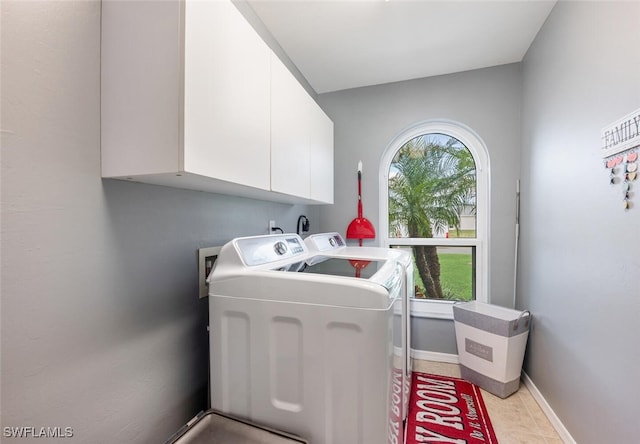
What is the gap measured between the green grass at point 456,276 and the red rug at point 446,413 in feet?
2.34

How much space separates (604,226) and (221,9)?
1.82 m

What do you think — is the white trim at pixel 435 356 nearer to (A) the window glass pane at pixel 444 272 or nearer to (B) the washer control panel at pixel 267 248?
(A) the window glass pane at pixel 444 272

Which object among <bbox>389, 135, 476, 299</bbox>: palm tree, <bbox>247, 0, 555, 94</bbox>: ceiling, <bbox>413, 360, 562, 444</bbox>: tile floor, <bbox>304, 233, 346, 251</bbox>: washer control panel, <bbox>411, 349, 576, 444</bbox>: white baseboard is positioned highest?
<bbox>247, 0, 555, 94</bbox>: ceiling

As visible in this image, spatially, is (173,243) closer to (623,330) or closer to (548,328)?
(623,330)

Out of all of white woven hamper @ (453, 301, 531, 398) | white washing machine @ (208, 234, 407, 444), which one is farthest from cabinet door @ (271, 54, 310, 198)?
white woven hamper @ (453, 301, 531, 398)

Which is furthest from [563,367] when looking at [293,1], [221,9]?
[293,1]

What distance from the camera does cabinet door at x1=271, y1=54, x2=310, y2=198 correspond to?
4.50ft

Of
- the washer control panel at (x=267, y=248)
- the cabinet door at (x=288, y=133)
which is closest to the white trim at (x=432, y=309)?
the washer control panel at (x=267, y=248)

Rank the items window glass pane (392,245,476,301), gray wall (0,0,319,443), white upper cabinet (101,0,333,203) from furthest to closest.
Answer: window glass pane (392,245,476,301) < white upper cabinet (101,0,333,203) < gray wall (0,0,319,443)

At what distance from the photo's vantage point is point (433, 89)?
2.52 metres

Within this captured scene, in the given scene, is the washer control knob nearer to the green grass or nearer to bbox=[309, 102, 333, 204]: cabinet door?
bbox=[309, 102, 333, 204]: cabinet door

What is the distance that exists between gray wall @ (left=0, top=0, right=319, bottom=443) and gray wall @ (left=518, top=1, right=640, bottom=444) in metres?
1.85

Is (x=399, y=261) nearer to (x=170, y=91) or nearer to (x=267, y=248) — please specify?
(x=267, y=248)

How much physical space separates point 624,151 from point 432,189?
1.49 m
